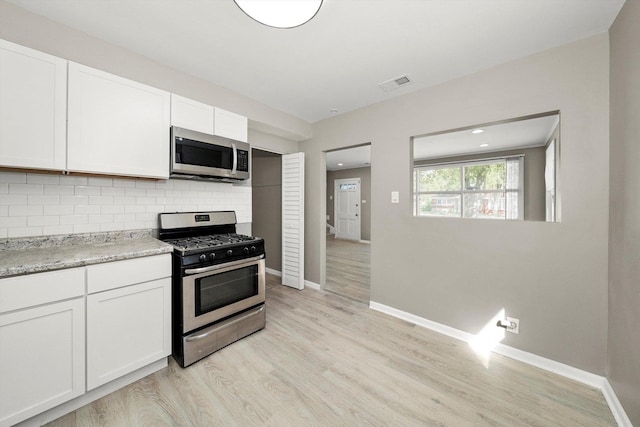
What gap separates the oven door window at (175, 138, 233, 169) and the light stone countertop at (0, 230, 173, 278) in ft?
2.54

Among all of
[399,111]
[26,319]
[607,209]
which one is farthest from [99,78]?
[607,209]

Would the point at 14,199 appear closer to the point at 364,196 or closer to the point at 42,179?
the point at 42,179

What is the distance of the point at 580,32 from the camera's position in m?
1.67

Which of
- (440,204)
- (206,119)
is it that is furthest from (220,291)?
(440,204)

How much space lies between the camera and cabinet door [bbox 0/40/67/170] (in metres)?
1.39

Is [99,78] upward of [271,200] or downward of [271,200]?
upward

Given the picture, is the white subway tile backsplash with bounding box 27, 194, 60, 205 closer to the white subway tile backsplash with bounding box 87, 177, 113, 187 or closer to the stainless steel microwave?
the white subway tile backsplash with bounding box 87, 177, 113, 187

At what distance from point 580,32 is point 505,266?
179cm

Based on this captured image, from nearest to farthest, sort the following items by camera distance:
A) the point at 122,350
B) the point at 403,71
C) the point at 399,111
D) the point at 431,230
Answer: the point at 122,350, the point at 403,71, the point at 431,230, the point at 399,111

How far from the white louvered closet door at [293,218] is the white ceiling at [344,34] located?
4.24 feet

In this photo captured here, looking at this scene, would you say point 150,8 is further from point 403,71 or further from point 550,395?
point 550,395

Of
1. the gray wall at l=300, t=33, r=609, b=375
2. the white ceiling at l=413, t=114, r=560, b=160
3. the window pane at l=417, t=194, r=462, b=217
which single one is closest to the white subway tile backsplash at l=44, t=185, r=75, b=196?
the gray wall at l=300, t=33, r=609, b=375

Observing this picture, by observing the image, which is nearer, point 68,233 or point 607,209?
point 607,209

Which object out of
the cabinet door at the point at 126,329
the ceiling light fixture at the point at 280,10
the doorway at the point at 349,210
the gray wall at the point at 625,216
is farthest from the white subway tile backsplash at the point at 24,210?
the doorway at the point at 349,210
